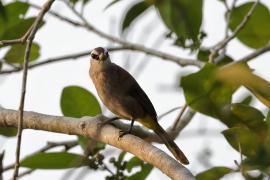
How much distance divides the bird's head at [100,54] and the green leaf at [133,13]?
1.82m

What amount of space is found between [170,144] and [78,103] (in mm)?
764

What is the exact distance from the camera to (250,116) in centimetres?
218

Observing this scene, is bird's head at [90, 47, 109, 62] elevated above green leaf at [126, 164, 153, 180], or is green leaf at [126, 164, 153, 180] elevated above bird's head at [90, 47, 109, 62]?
bird's head at [90, 47, 109, 62]

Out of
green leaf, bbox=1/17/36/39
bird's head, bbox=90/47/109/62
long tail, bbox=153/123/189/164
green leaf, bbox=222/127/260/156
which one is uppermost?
green leaf, bbox=1/17/36/39

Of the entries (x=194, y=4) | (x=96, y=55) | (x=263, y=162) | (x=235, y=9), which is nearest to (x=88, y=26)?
(x=96, y=55)

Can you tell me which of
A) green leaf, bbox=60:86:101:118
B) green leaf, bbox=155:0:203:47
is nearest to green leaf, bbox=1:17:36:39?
green leaf, bbox=60:86:101:118

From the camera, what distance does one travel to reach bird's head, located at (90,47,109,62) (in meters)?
4.67

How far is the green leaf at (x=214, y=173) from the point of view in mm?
2124

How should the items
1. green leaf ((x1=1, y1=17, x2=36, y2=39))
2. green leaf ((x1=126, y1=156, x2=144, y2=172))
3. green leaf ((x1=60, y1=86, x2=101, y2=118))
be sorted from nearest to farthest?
1. green leaf ((x1=126, y1=156, x2=144, y2=172))
2. green leaf ((x1=60, y1=86, x2=101, y2=118))
3. green leaf ((x1=1, y1=17, x2=36, y2=39))

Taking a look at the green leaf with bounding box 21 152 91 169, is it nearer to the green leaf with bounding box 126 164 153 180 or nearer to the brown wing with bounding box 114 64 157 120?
the green leaf with bounding box 126 164 153 180

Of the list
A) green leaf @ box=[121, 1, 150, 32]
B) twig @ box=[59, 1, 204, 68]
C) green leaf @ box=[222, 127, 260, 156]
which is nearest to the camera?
green leaf @ box=[222, 127, 260, 156]

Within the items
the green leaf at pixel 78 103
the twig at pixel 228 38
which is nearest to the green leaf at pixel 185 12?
the green leaf at pixel 78 103

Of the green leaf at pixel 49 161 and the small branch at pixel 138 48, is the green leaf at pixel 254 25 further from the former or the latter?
the green leaf at pixel 49 161

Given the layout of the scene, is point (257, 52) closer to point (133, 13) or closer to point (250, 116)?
point (133, 13)
